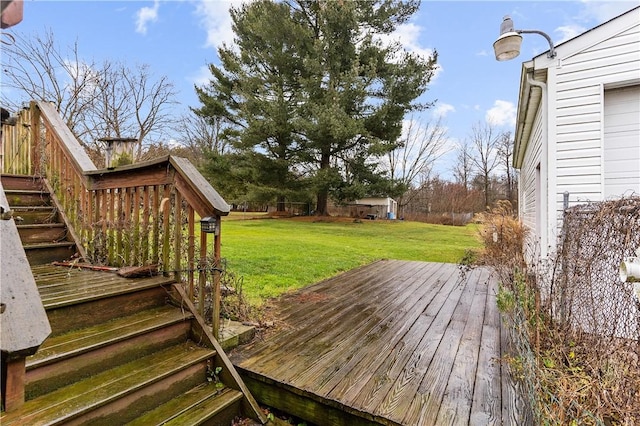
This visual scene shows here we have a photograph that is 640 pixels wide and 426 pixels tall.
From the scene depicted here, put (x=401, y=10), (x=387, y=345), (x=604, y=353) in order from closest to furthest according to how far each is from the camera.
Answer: (x=604, y=353) → (x=387, y=345) → (x=401, y=10)

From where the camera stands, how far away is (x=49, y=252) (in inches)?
123

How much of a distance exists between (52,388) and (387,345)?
2.14 m

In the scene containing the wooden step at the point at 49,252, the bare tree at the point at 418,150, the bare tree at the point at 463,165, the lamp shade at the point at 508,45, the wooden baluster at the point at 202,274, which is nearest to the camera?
the wooden baluster at the point at 202,274

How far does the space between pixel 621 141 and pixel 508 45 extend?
5.31 feet

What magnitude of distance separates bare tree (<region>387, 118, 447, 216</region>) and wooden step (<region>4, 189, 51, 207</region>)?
23065 mm

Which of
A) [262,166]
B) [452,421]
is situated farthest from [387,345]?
[262,166]

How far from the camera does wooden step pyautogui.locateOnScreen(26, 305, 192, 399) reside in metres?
1.67

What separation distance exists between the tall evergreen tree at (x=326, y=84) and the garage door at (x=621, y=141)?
10.0 metres

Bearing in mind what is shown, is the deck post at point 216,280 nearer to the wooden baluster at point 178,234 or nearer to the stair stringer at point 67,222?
the wooden baluster at point 178,234

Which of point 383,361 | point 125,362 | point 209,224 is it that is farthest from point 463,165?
point 125,362

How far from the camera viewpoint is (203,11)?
30.0 ft

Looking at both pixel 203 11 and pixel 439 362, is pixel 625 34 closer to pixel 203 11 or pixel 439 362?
pixel 439 362

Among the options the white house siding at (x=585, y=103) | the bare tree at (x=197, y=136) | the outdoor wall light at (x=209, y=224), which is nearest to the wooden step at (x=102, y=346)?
the outdoor wall light at (x=209, y=224)

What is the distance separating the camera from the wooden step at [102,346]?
1665mm
